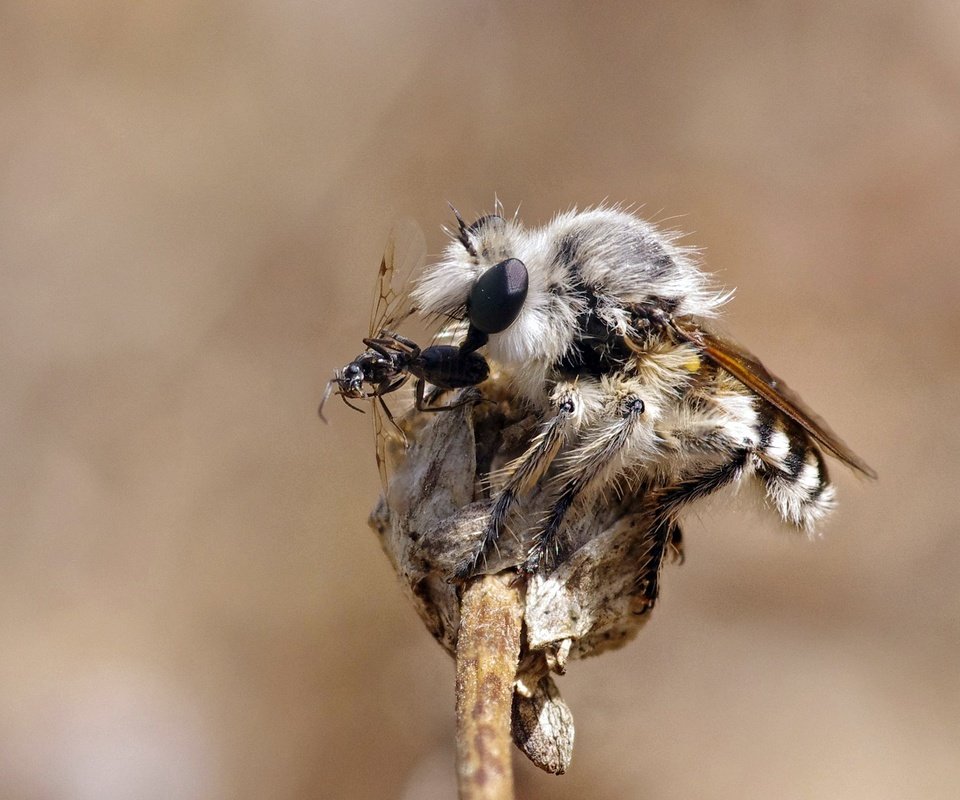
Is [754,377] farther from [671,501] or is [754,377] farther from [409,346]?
[409,346]

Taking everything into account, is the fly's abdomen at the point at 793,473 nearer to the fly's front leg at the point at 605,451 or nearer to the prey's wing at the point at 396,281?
the fly's front leg at the point at 605,451

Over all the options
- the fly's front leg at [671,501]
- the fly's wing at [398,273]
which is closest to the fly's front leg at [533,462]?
the fly's front leg at [671,501]

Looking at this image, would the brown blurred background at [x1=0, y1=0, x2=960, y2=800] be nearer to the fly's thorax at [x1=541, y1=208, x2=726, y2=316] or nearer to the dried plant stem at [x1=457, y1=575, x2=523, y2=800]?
the dried plant stem at [x1=457, y1=575, x2=523, y2=800]

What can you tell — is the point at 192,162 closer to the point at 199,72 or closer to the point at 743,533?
the point at 199,72

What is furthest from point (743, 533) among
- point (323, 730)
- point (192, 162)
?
point (192, 162)

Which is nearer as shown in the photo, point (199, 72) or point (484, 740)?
point (484, 740)

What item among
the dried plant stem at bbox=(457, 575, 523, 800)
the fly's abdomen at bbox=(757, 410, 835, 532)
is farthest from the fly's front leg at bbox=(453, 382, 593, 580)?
the fly's abdomen at bbox=(757, 410, 835, 532)

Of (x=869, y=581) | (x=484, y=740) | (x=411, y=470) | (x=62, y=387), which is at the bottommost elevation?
(x=484, y=740)

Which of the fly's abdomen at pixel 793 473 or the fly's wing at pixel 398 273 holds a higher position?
the fly's wing at pixel 398 273
